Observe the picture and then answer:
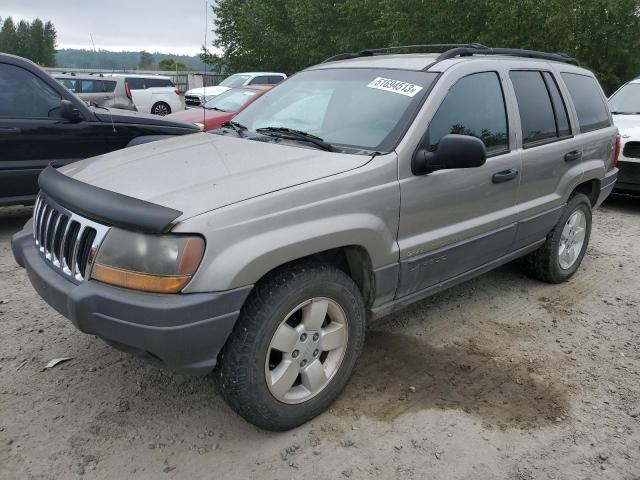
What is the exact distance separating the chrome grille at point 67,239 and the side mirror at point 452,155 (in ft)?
5.33

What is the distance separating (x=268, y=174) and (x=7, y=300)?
2.64 meters

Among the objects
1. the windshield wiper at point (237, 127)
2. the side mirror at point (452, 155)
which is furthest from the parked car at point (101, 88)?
the side mirror at point (452, 155)

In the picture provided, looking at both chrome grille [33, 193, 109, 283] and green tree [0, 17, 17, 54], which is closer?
chrome grille [33, 193, 109, 283]

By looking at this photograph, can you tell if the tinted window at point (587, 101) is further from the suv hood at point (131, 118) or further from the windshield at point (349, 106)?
the suv hood at point (131, 118)

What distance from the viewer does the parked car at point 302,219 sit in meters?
2.27

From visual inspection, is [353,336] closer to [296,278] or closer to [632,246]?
[296,278]

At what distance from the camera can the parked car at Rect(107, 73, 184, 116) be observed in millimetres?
18781

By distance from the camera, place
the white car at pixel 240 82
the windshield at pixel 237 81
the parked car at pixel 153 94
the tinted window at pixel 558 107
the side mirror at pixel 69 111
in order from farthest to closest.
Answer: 1. the windshield at pixel 237 81
2. the white car at pixel 240 82
3. the parked car at pixel 153 94
4. the side mirror at pixel 69 111
5. the tinted window at pixel 558 107

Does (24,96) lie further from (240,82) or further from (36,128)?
(240,82)

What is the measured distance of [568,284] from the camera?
4766 mm

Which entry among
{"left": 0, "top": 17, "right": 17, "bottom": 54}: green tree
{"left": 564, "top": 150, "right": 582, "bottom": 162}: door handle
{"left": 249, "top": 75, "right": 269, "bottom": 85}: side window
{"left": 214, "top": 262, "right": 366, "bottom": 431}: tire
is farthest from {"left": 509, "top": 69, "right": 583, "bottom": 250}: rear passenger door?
{"left": 0, "top": 17, "right": 17, "bottom": 54}: green tree

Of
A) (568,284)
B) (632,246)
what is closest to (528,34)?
(632,246)

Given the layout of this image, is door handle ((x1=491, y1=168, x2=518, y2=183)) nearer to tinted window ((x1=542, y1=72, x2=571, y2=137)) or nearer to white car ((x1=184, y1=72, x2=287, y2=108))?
tinted window ((x1=542, y1=72, x2=571, y2=137))

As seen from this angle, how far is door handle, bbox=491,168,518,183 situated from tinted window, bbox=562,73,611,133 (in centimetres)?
123
